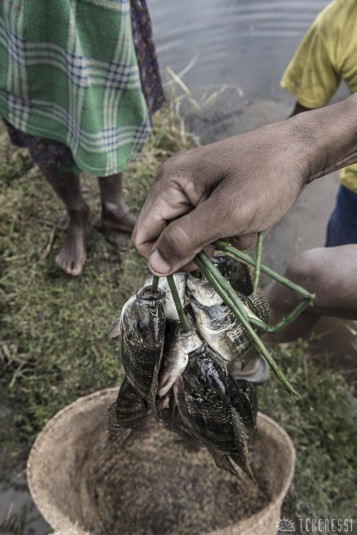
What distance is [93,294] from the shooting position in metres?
2.59

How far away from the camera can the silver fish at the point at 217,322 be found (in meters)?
1.02

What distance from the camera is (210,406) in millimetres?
1096

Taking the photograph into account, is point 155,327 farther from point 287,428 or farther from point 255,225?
point 287,428

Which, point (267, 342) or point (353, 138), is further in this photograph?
point (267, 342)

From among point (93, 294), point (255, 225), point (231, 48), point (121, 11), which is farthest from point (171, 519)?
point (231, 48)

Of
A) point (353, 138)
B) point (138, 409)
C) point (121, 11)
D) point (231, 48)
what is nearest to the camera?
point (353, 138)

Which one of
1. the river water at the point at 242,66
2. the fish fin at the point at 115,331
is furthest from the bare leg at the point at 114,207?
the fish fin at the point at 115,331

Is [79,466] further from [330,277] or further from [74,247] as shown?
[330,277]

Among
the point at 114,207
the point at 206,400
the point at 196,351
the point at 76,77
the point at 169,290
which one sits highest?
the point at 76,77

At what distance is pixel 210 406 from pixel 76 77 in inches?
54.2

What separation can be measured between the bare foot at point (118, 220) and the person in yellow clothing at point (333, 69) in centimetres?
113

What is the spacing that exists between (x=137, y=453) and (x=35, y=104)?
169cm

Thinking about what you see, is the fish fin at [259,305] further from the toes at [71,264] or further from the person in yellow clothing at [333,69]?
the toes at [71,264]

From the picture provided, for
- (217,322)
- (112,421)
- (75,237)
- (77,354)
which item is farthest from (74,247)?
(217,322)
